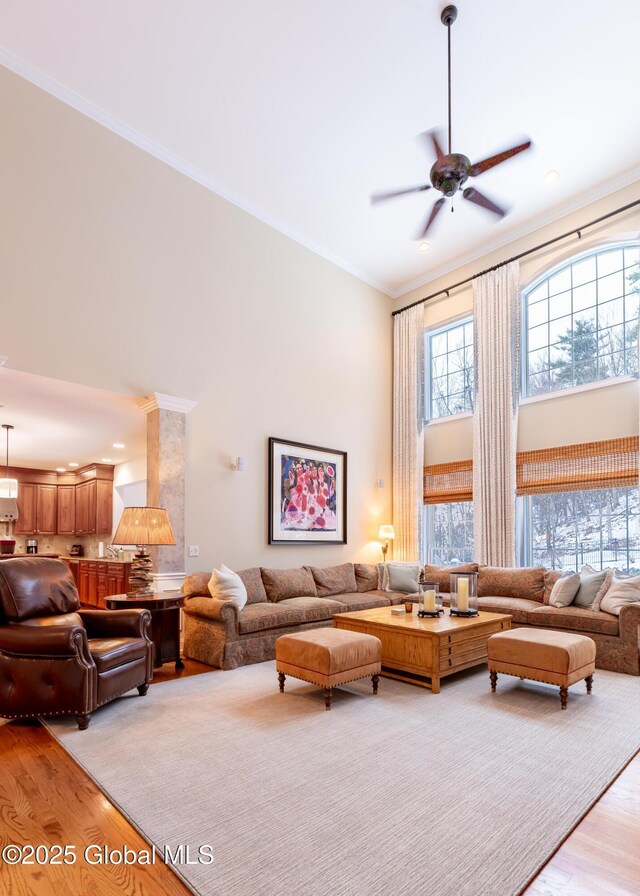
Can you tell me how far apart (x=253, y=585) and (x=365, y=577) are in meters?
1.94

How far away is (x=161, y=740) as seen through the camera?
311cm

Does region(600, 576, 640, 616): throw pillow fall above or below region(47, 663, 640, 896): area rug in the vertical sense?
above

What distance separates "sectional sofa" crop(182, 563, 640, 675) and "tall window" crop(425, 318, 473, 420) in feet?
8.16

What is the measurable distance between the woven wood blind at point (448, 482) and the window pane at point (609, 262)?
114 inches

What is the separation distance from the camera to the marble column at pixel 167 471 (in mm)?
5395

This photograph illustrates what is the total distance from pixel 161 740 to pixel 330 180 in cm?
584

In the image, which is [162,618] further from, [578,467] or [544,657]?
[578,467]

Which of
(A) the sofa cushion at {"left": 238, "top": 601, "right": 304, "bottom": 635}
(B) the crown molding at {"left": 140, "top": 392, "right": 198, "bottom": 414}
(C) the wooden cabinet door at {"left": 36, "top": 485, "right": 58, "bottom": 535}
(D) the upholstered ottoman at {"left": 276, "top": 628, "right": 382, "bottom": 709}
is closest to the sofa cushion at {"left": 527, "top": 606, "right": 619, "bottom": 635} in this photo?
(D) the upholstered ottoman at {"left": 276, "top": 628, "right": 382, "bottom": 709}

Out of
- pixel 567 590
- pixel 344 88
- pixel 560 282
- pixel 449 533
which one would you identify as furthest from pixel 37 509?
pixel 560 282

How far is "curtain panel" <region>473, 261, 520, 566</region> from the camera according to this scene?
6797mm

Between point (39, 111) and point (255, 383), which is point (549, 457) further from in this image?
point (39, 111)

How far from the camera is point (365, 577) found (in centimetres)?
713

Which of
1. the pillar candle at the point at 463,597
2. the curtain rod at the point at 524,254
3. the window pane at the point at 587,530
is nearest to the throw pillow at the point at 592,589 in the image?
the window pane at the point at 587,530

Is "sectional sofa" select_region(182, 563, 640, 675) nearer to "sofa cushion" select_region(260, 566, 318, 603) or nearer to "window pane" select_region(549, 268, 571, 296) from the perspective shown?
"sofa cushion" select_region(260, 566, 318, 603)
